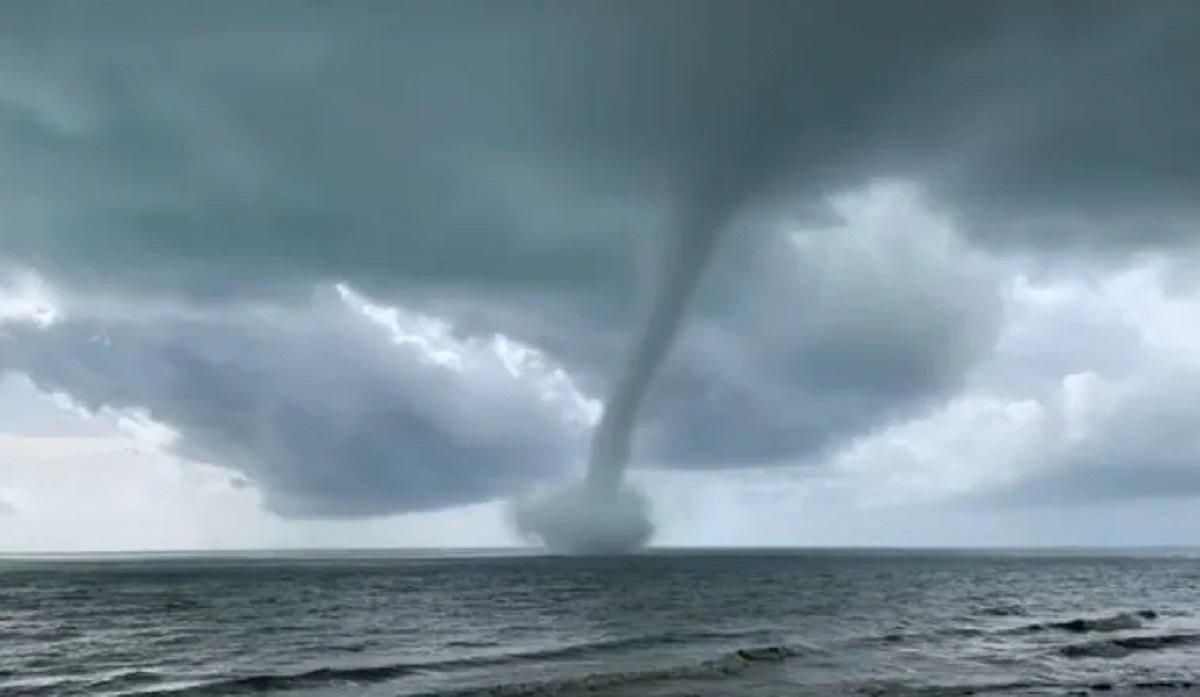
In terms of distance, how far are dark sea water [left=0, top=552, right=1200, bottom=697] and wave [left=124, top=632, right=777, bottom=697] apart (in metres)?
0.15

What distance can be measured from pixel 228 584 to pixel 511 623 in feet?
221

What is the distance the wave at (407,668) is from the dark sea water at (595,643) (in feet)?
0.50

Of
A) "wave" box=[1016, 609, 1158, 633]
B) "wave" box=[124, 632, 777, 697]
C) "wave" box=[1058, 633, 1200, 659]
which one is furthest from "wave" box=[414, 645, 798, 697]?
"wave" box=[1016, 609, 1158, 633]

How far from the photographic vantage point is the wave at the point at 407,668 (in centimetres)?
3747

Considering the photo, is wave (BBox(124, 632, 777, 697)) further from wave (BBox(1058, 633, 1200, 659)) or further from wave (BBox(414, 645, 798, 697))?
wave (BBox(1058, 633, 1200, 659))

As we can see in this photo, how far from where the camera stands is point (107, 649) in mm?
50719

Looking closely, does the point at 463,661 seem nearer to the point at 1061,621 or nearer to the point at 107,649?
the point at 107,649

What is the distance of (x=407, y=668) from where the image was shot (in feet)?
140

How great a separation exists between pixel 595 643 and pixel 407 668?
11859 millimetres

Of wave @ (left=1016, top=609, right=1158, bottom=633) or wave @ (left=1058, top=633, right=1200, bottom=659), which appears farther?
wave @ (left=1016, top=609, right=1158, bottom=633)

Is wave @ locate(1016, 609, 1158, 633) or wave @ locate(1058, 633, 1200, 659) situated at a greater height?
wave @ locate(1016, 609, 1158, 633)

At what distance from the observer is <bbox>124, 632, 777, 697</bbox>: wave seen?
37.5 meters

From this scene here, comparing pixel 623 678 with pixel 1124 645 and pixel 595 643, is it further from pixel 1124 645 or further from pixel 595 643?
pixel 1124 645

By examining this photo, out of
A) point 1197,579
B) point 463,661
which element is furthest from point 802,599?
point 1197,579
